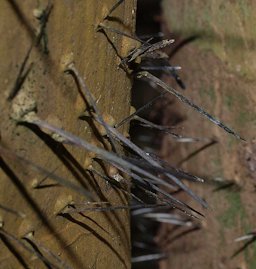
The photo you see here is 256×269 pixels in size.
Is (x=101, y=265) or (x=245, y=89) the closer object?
(x=101, y=265)

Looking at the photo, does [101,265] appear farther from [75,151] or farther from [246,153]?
[246,153]

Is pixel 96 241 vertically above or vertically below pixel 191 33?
below

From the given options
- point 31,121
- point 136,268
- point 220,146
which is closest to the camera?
point 31,121

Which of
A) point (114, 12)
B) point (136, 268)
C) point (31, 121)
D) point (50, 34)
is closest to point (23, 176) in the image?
point (31, 121)

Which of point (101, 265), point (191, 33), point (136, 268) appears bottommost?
point (136, 268)

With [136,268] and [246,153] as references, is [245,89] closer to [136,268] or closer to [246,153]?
[246,153]

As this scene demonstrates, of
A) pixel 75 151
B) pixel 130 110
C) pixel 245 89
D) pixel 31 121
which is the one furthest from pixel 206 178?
pixel 31 121

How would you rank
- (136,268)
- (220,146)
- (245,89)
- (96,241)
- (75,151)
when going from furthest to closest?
(136,268)
(220,146)
(245,89)
(96,241)
(75,151)

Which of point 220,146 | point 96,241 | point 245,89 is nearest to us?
point 96,241

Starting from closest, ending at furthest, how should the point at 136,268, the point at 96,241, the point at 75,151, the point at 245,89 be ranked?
the point at 75,151, the point at 96,241, the point at 245,89, the point at 136,268
